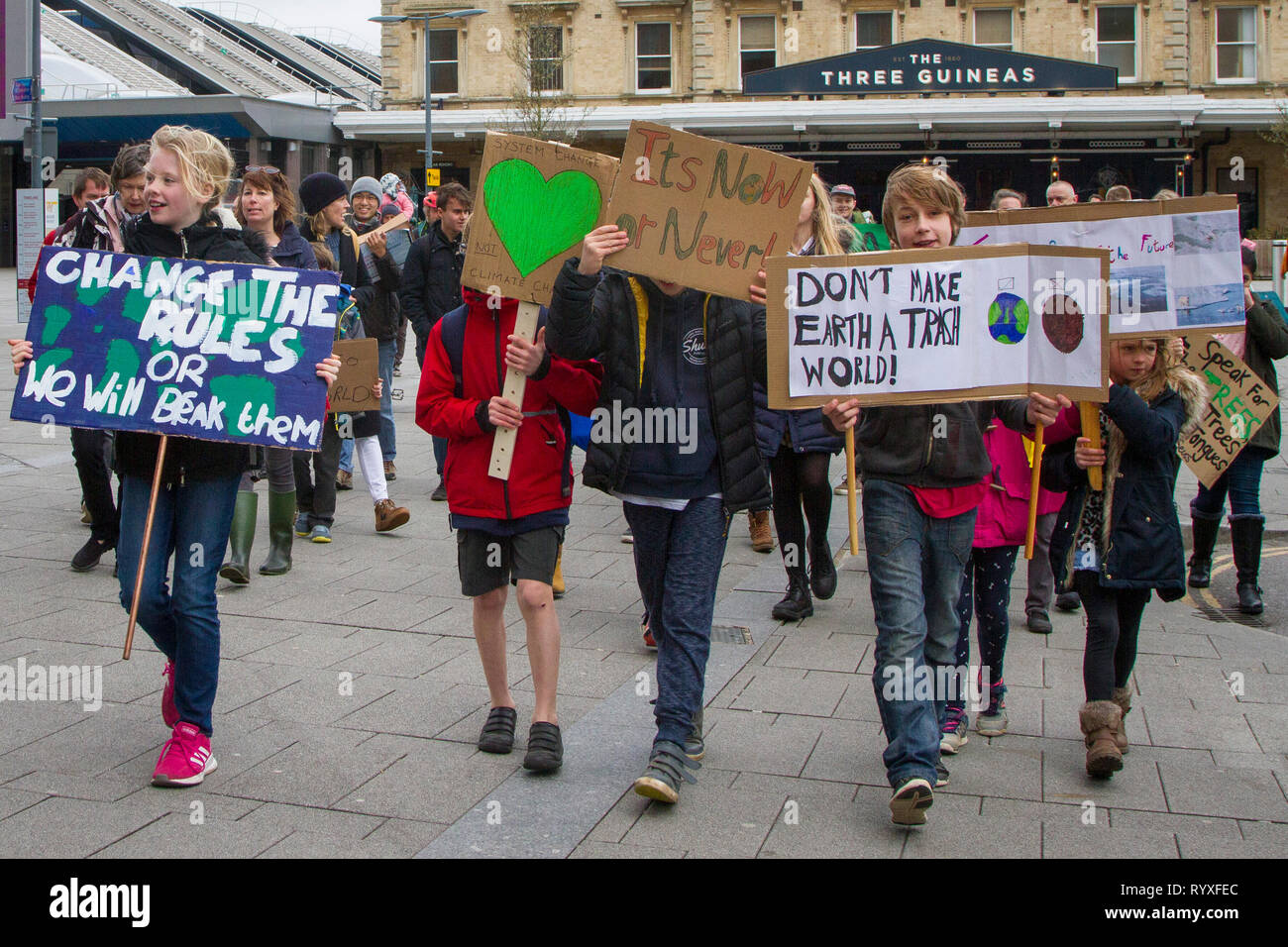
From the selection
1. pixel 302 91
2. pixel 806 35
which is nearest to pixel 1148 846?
pixel 806 35

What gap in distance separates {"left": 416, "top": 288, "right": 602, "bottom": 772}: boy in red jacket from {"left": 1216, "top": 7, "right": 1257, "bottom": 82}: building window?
34.2m

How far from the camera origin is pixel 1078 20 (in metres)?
33.9

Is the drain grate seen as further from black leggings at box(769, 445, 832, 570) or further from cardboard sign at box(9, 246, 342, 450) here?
cardboard sign at box(9, 246, 342, 450)

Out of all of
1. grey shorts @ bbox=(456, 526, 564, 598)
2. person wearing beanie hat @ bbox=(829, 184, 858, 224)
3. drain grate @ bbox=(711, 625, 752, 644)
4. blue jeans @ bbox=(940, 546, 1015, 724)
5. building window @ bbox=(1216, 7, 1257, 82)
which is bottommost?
drain grate @ bbox=(711, 625, 752, 644)

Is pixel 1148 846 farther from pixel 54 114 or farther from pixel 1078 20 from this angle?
pixel 54 114

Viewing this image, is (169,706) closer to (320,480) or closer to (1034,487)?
(1034,487)

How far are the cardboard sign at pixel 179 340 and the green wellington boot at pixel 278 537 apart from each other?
8.63 feet

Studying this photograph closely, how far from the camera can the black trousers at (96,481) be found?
6938mm

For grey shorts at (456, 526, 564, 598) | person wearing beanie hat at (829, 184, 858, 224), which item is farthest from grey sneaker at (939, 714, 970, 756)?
person wearing beanie hat at (829, 184, 858, 224)

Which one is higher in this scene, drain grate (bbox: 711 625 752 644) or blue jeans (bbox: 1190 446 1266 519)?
blue jeans (bbox: 1190 446 1266 519)

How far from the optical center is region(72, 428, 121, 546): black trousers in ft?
22.8

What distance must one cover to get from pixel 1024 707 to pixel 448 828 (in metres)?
2.29

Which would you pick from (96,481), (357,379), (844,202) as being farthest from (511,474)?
(844,202)

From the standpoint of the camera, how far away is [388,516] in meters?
8.01
